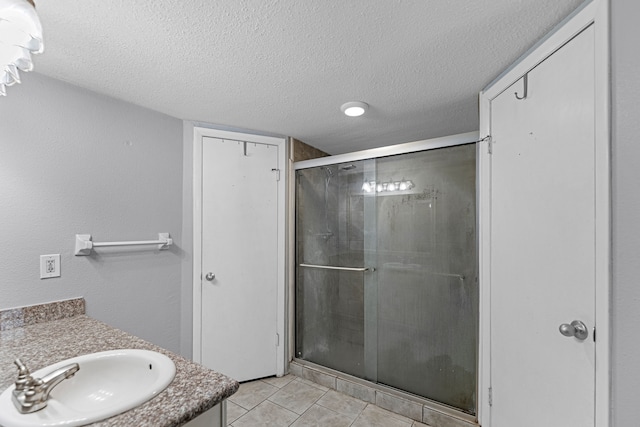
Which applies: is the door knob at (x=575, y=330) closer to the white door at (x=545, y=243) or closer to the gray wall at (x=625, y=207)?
the white door at (x=545, y=243)

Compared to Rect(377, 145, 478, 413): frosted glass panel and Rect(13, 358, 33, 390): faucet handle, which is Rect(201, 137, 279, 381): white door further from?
Rect(13, 358, 33, 390): faucet handle

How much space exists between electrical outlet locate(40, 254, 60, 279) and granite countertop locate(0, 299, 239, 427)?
16 centimetres

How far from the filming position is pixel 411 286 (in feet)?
6.76

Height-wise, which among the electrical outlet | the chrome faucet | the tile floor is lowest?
the tile floor

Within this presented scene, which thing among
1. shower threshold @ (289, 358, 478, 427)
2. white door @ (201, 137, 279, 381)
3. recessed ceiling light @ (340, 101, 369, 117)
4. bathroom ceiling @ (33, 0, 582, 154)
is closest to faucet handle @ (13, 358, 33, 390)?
bathroom ceiling @ (33, 0, 582, 154)

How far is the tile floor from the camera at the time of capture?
190 cm

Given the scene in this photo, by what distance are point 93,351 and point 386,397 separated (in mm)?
1829

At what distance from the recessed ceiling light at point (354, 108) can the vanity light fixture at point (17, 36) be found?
4.82 ft

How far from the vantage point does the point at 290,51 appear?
133 cm

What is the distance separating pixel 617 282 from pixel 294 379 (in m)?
2.29

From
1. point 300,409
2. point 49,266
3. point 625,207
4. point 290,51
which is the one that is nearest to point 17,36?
point 290,51

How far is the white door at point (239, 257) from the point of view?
2.23m

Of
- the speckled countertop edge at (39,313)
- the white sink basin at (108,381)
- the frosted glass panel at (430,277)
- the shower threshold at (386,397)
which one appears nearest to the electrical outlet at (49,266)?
the speckled countertop edge at (39,313)

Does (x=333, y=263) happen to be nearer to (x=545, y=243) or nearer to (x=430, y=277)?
(x=430, y=277)
